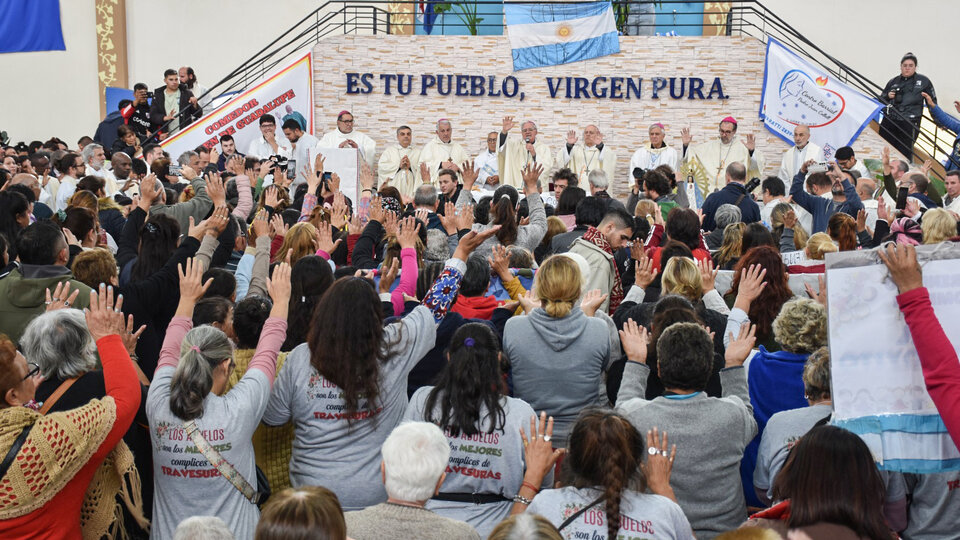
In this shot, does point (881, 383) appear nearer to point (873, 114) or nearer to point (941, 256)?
point (941, 256)

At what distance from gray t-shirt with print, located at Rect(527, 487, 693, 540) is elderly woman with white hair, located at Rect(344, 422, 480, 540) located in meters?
0.26

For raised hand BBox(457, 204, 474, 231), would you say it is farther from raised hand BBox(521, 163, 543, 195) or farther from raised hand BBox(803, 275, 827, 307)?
raised hand BBox(803, 275, 827, 307)

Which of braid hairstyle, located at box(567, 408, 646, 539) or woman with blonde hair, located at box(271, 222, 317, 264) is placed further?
woman with blonde hair, located at box(271, 222, 317, 264)

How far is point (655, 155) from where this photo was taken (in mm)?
13945

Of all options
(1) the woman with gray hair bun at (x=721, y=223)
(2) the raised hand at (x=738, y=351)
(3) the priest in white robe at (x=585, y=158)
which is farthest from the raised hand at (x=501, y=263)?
(3) the priest in white robe at (x=585, y=158)

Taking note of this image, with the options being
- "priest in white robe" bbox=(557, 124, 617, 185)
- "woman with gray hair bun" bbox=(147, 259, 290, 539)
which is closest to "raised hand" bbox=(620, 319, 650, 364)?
"woman with gray hair bun" bbox=(147, 259, 290, 539)

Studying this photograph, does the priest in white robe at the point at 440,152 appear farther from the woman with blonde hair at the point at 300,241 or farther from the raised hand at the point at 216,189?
the woman with blonde hair at the point at 300,241

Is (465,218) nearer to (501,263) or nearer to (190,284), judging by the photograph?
(501,263)

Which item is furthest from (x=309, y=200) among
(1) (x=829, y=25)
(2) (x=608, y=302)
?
(1) (x=829, y=25)

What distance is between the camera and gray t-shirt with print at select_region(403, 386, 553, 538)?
3.36 metres

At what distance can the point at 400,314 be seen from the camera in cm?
439

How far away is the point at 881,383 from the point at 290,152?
11.6 m

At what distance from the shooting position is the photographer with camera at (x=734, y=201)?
27.8 feet

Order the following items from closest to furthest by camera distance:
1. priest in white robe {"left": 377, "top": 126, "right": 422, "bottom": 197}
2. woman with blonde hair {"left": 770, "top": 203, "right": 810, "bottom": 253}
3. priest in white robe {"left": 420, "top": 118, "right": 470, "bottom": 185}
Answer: woman with blonde hair {"left": 770, "top": 203, "right": 810, "bottom": 253} < priest in white robe {"left": 377, "top": 126, "right": 422, "bottom": 197} < priest in white robe {"left": 420, "top": 118, "right": 470, "bottom": 185}
